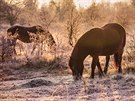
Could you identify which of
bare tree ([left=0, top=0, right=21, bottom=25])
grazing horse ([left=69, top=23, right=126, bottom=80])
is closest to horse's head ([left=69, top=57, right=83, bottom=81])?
grazing horse ([left=69, top=23, right=126, bottom=80])

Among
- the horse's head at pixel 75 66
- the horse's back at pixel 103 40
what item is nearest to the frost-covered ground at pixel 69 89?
the horse's head at pixel 75 66

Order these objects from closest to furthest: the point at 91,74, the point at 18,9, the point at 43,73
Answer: the point at 91,74 → the point at 43,73 → the point at 18,9

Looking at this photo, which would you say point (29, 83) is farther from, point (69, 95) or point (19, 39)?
point (19, 39)

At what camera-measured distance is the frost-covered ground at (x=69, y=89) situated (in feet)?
24.5

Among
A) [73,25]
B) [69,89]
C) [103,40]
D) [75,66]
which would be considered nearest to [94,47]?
[103,40]

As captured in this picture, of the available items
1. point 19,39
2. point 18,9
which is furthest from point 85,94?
point 18,9

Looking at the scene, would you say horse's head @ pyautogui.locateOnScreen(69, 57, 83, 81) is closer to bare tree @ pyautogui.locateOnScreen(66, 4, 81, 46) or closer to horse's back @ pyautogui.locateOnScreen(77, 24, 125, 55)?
horse's back @ pyautogui.locateOnScreen(77, 24, 125, 55)

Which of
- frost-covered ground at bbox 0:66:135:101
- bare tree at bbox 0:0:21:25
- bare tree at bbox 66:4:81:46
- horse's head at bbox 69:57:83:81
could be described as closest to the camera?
frost-covered ground at bbox 0:66:135:101

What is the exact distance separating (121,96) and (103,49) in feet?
10.2

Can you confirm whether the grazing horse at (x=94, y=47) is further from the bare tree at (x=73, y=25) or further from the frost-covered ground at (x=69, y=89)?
the bare tree at (x=73, y=25)

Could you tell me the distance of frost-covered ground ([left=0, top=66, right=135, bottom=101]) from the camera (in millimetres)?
7460

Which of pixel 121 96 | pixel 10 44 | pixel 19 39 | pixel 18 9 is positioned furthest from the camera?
pixel 18 9

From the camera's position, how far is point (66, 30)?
19.4 m

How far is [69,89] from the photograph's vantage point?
8305 mm
